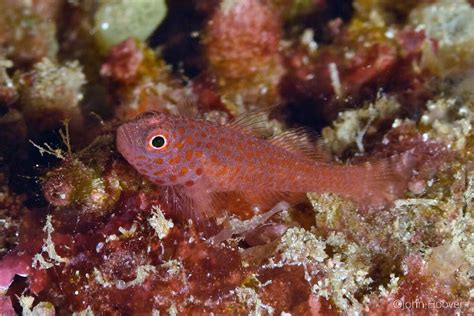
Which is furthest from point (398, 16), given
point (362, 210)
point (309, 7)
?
point (362, 210)

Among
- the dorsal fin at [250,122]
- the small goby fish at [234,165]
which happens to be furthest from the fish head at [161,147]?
the dorsal fin at [250,122]

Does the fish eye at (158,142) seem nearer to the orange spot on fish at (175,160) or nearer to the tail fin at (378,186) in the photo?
the orange spot on fish at (175,160)

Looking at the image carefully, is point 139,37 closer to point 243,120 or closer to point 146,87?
point 146,87

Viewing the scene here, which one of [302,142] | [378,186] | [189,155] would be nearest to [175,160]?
[189,155]

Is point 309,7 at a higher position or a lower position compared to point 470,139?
higher

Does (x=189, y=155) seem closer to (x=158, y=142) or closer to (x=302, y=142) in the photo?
(x=158, y=142)

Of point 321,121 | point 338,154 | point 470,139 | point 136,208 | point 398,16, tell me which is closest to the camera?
point 136,208

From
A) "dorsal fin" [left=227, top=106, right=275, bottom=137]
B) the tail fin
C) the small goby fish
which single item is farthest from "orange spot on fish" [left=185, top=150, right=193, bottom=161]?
the tail fin

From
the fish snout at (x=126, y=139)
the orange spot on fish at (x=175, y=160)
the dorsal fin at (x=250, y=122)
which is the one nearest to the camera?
the fish snout at (x=126, y=139)
